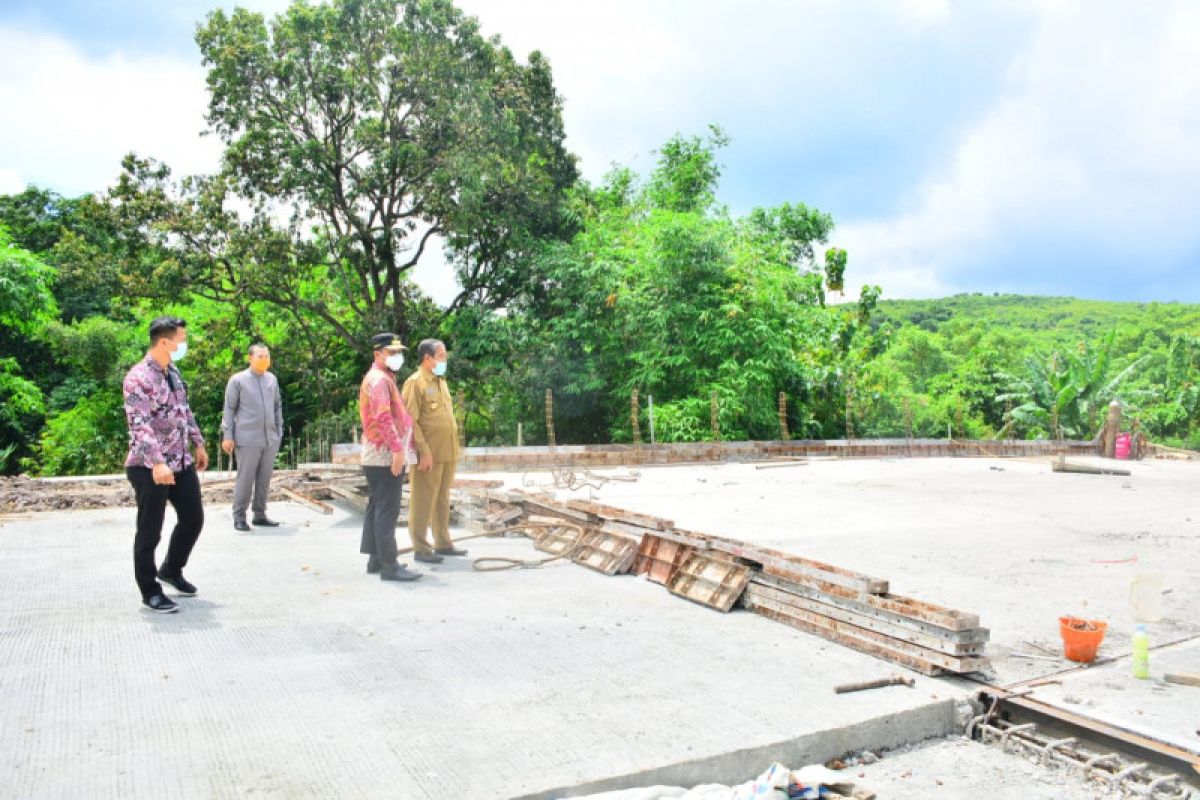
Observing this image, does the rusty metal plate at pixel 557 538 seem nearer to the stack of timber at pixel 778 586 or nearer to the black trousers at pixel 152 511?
the stack of timber at pixel 778 586

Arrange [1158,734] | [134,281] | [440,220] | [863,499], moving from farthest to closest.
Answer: [440,220]
[134,281]
[863,499]
[1158,734]

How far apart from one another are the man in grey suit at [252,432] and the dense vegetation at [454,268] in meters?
11.9

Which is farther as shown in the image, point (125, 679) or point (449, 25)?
point (449, 25)

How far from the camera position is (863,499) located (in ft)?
33.9

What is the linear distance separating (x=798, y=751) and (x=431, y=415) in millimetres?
3804

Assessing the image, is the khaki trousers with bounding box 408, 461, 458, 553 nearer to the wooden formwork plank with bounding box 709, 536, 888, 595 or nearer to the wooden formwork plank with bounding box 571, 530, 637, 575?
the wooden formwork plank with bounding box 571, 530, 637, 575

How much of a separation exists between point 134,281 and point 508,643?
61.2ft

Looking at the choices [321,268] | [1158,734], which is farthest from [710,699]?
[321,268]

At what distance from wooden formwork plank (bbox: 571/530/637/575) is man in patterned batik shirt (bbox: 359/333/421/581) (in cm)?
124

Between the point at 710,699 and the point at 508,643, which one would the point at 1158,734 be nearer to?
the point at 710,699

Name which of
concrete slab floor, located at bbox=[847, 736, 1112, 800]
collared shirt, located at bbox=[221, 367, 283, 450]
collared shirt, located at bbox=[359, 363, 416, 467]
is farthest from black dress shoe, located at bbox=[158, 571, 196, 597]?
concrete slab floor, located at bbox=[847, 736, 1112, 800]

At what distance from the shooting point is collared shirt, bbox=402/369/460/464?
19.3 ft

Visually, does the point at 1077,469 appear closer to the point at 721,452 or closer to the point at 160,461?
the point at 721,452

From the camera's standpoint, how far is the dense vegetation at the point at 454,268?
63.2 ft
